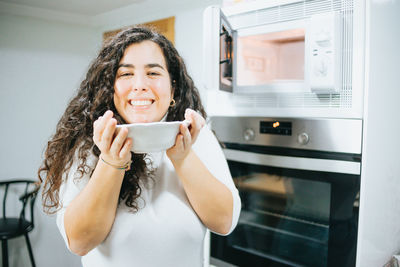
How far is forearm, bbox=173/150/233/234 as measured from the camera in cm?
86

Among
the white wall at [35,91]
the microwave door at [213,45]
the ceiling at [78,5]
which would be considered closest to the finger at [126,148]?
the microwave door at [213,45]

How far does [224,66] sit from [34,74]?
6.76ft

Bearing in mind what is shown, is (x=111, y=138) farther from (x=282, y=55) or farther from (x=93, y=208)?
(x=282, y=55)

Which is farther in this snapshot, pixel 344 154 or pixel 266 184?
pixel 266 184

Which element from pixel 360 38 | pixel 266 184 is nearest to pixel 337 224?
pixel 266 184

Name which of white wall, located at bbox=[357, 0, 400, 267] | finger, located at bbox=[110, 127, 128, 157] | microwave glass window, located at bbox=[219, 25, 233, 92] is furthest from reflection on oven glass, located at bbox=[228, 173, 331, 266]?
finger, located at bbox=[110, 127, 128, 157]

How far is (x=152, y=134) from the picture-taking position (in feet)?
2.25

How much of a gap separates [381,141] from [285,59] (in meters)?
0.59

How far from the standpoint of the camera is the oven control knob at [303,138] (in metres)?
1.19

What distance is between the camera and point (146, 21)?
2432mm

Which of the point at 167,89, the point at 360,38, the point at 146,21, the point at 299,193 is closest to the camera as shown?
the point at 167,89

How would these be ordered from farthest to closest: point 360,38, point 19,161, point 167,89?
1. point 19,161
2. point 360,38
3. point 167,89

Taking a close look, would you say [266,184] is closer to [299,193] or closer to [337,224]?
[299,193]

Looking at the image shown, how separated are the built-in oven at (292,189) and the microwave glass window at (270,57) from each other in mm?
249
